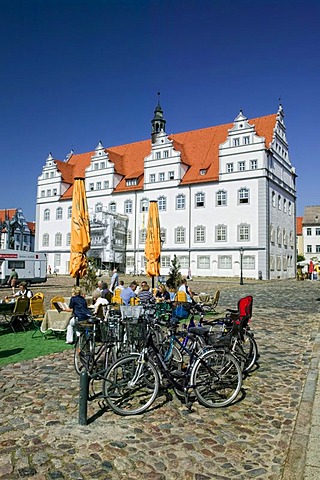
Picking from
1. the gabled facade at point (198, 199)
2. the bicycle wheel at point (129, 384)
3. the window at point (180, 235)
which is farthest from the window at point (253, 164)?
the bicycle wheel at point (129, 384)

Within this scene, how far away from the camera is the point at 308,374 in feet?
23.7

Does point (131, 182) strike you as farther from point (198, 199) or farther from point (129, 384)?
point (129, 384)

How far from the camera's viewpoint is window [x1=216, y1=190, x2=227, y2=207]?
45531 mm

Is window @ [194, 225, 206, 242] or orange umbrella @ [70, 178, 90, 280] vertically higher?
window @ [194, 225, 206, 242]

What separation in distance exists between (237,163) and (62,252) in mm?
27776

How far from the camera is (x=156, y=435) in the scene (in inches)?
186

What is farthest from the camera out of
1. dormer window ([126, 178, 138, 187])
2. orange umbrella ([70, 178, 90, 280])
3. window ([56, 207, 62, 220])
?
window ([56, 207, 62, 220])

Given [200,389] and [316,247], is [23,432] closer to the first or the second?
[200,389]

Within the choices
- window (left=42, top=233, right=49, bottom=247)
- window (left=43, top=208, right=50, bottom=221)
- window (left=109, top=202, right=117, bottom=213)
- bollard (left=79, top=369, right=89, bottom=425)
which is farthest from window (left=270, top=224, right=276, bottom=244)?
bollard (left=79, top=369, right=89, bottom=425)

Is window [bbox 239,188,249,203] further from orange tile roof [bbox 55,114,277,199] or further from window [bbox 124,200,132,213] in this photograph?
window [bbox 124,200,132,213]

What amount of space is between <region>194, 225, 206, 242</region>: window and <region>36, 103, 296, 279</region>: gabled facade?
0.12 meters

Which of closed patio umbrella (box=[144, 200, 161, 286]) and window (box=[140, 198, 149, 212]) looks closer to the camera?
closed patio umbrella (box=[144, 200, 161, 286])

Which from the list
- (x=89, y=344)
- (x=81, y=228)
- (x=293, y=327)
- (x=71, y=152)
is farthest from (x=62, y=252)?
(x=89, y=344)

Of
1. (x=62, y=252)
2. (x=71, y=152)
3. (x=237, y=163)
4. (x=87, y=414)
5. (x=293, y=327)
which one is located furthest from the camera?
(x=71, y=152)
